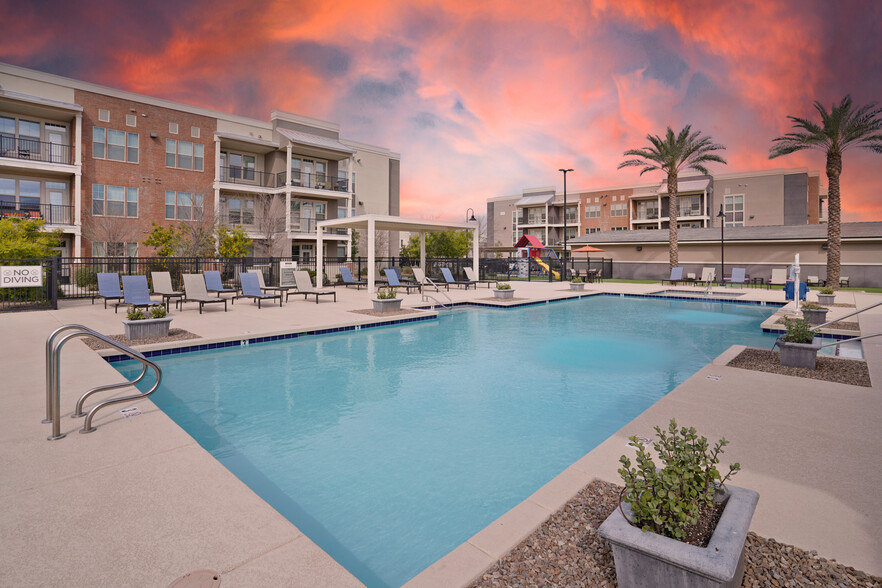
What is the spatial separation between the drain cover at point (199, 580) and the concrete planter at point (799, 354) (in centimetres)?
794

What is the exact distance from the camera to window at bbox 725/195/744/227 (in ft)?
162

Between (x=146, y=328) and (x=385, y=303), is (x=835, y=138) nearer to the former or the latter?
(x=385, y=303)

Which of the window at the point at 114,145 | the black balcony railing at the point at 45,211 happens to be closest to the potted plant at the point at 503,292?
the black balcony railing at the point at 45,211

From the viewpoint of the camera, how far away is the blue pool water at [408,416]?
360 centimetres

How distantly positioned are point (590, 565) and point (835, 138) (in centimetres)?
2775

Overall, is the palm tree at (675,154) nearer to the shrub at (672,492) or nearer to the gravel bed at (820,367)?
the gravel bed at (820,367)

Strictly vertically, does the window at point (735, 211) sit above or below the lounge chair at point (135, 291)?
above

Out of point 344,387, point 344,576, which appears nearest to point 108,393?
point 344,387

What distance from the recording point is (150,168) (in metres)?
27.3

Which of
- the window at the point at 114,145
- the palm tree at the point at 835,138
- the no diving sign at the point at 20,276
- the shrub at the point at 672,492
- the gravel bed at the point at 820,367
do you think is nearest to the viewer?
the shrub at the point at 672,492

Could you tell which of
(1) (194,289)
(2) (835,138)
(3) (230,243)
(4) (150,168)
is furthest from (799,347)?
(4) (150,168)

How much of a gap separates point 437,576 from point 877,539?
2528 mm

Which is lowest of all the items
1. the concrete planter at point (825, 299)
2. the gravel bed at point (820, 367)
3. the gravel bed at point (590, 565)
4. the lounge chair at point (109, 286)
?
the gravel bed at point (590, 565)

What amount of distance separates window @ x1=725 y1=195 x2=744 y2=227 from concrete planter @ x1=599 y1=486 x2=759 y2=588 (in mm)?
56349
